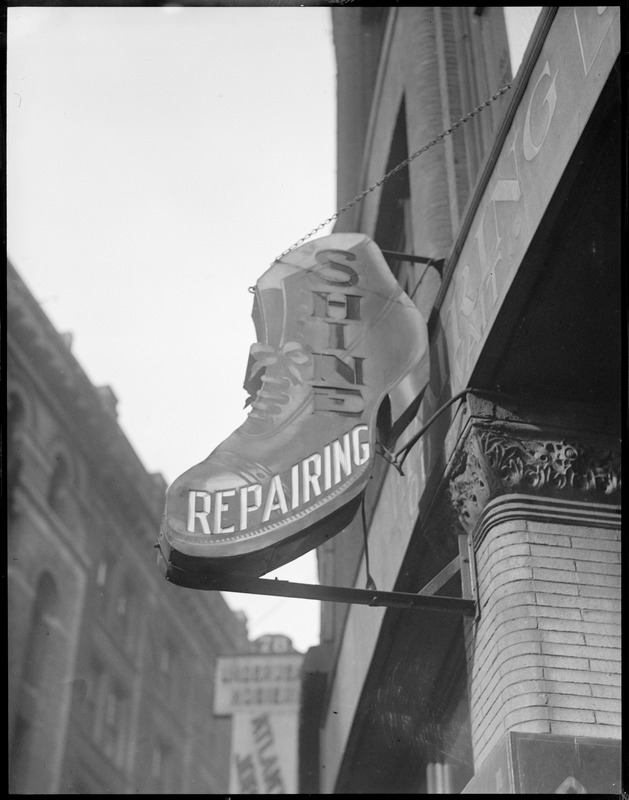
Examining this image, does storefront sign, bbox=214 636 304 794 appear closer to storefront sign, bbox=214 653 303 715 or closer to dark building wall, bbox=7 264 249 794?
storefront sign, bbox=214 653 303 715

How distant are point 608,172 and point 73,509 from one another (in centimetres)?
2759

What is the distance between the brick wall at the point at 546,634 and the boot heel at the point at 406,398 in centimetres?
111

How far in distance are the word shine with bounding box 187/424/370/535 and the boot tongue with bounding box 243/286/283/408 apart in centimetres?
85

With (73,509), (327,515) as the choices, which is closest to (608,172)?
(327,515)

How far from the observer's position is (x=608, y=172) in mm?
6520

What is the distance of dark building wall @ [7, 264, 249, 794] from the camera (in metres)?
25.9

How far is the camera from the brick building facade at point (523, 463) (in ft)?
21.6

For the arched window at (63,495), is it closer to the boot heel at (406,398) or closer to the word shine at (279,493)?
the boot heel at (406,398)

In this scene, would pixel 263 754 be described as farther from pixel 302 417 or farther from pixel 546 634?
pixel 546 634

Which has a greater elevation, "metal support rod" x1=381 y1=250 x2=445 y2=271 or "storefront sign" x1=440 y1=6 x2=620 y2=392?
"metal support rod" x1=381 y1=250 x2=445 y2=271

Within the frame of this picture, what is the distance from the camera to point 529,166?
283 inches

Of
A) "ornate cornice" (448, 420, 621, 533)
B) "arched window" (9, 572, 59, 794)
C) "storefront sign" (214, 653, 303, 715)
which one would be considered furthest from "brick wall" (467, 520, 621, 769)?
"arched window" (9, 572, 59, 794)

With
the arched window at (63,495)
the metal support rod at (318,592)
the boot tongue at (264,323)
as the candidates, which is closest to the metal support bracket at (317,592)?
the metal support rod at (318,592)

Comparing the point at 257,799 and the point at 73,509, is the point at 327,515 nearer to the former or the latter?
the point at 257,799
